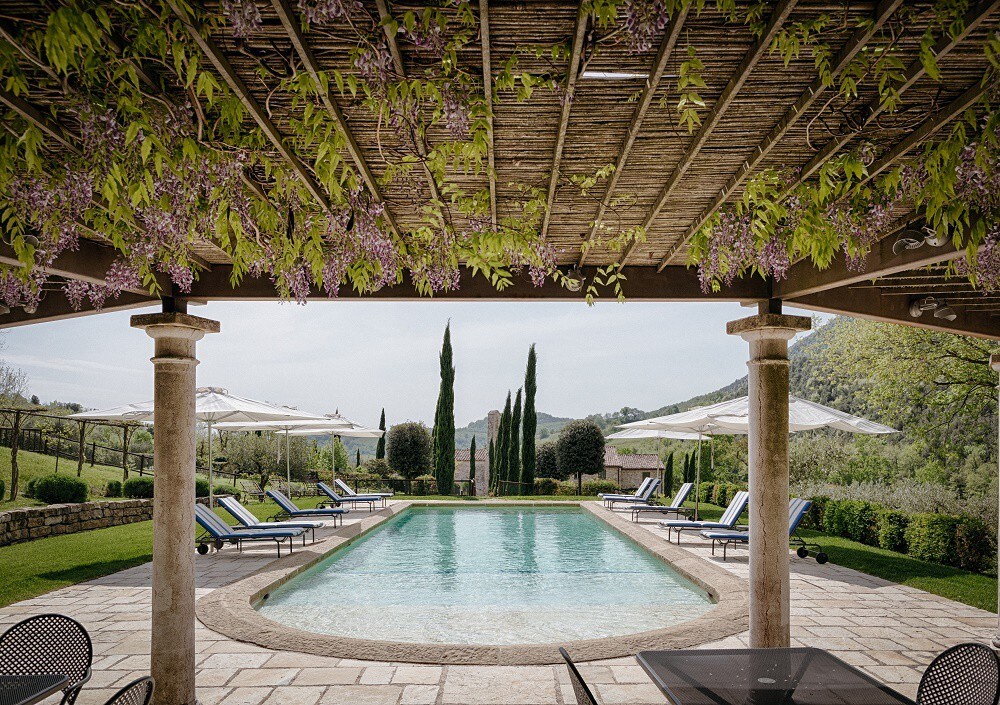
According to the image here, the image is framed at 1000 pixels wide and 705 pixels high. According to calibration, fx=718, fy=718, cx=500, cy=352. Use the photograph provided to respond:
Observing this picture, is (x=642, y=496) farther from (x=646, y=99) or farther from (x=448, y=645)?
(x=646, y=99)

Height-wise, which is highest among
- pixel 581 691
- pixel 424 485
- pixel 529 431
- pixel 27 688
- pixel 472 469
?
pixel 529 431

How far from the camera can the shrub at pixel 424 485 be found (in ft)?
76.9

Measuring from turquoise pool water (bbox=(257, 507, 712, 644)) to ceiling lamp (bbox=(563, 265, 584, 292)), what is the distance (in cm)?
348

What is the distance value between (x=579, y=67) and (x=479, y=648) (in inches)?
170

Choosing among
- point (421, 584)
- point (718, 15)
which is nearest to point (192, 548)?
point (718, 15)

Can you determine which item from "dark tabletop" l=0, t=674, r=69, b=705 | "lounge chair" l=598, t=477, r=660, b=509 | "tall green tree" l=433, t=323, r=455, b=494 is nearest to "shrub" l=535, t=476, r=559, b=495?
"tall green tree" l=433, t=323, r=455, b=494

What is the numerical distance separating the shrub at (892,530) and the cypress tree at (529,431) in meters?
14.5

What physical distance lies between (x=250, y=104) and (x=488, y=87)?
0.82 meters

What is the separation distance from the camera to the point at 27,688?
2.89 meters

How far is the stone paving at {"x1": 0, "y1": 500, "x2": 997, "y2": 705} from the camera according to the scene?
4441mm

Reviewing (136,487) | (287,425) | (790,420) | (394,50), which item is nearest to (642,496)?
(790,420)

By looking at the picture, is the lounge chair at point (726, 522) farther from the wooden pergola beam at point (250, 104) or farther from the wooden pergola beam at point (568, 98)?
the wooden pergola beam at point (250, 104)

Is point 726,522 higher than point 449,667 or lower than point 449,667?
higher

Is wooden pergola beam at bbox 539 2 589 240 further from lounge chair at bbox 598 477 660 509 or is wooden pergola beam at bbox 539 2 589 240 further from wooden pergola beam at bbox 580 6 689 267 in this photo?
lounge chair at bbox 598 477 660 509
